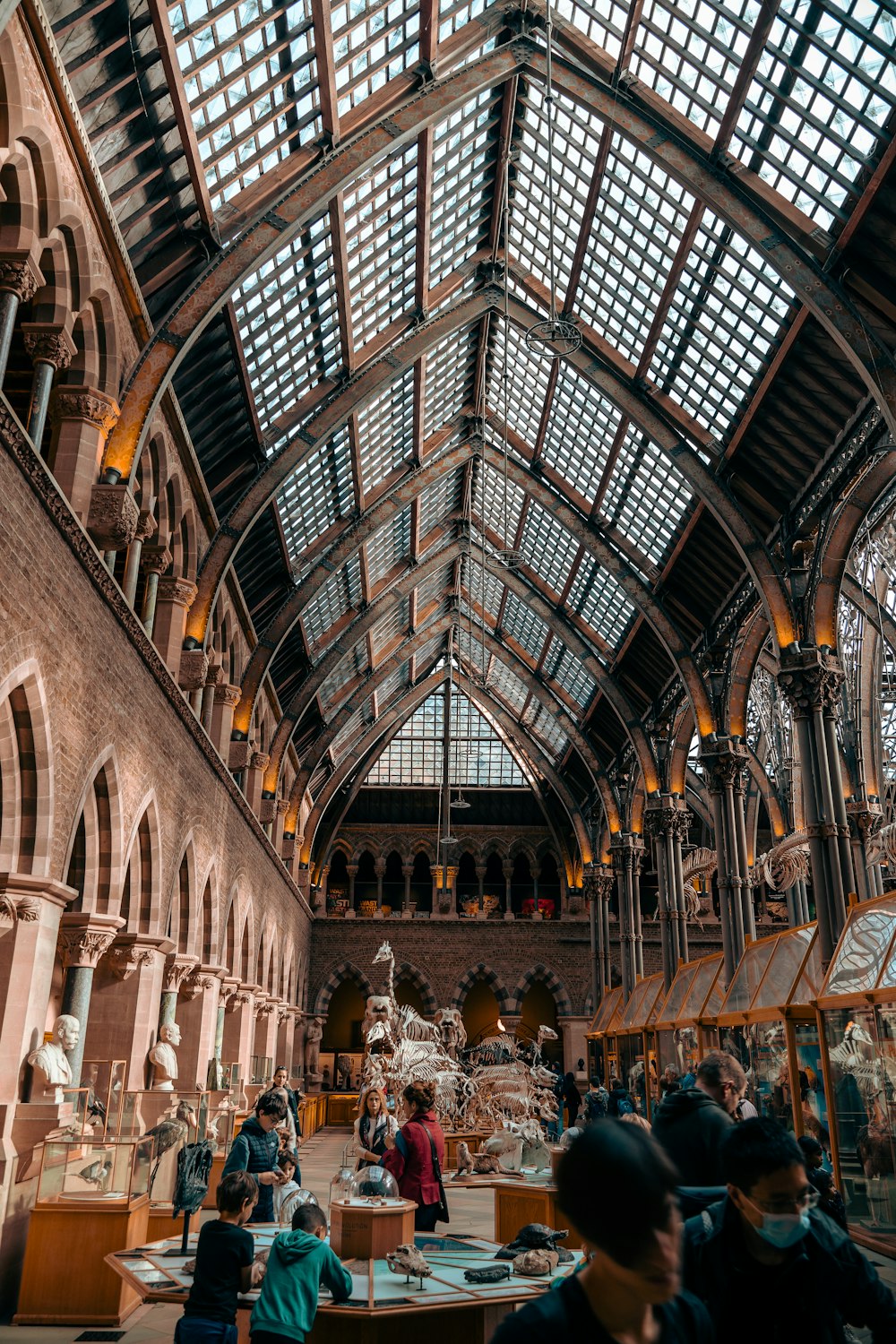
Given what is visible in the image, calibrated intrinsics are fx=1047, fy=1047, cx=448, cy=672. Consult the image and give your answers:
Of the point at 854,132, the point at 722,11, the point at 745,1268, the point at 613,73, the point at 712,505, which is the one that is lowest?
the point at 745,1268

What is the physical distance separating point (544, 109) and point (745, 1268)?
672 inches

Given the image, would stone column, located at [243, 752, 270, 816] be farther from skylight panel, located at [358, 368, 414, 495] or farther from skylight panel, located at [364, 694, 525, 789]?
skylight panel, located at [364, 694, 525, 789]

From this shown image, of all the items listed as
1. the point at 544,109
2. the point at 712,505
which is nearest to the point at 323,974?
the point at 712,505

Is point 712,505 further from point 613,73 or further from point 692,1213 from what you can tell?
point 692,1213

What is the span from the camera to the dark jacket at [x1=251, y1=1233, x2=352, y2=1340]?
173 inches

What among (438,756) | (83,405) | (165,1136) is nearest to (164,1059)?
(165,1136)

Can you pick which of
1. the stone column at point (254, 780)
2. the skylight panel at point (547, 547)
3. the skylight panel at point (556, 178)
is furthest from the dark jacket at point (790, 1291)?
the skylight panel at point (547, 547)

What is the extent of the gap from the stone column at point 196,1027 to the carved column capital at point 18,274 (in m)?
11.5

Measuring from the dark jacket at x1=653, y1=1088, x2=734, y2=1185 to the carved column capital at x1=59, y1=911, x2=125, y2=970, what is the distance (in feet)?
27.4

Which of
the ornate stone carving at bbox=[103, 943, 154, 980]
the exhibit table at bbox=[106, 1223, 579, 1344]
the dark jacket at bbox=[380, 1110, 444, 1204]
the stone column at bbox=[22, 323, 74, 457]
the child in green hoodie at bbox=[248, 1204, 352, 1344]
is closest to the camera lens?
the child in green hoodie at bbox=[248, 1204, 352, 1344]

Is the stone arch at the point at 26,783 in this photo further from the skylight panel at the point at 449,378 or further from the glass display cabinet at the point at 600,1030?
the glass display cabinet at the point at 600,1030

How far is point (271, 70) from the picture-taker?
12.3m

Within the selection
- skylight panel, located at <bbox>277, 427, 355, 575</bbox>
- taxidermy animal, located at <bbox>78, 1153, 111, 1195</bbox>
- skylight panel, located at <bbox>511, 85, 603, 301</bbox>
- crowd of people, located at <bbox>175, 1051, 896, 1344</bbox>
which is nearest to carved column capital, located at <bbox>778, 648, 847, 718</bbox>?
skylight panel, located at <bbox>511, 85, 603, 301</bbox>

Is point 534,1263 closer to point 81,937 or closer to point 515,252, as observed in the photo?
point 81,937
